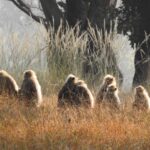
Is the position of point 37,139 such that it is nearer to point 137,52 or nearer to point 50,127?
point 50,127

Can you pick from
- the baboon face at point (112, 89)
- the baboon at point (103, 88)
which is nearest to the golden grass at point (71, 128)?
the baboon face at point (112, 89)

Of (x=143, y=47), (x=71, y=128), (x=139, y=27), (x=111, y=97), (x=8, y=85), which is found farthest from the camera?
(x=139, y=27)

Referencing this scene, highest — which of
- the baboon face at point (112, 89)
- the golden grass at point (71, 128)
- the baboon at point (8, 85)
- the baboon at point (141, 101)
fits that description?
the baboon at point (8, 85)

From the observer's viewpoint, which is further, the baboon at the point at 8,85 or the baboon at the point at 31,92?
the baboon at the point at 8,85

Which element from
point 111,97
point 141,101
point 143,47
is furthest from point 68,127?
point 143,47

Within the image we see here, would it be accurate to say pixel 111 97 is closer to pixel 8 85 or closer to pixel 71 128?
pixel 8 85

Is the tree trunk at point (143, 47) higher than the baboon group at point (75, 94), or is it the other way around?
the tree trunk at point (143, 47)

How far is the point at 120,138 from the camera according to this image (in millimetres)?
→ 8477

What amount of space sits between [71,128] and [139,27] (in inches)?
298

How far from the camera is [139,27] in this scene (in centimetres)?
1603

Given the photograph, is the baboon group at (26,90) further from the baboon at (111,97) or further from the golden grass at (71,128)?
the baboon at (111,97)

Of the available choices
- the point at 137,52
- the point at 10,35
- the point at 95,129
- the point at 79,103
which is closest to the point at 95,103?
the point at 79,103

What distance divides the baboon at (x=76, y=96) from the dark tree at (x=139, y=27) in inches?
192

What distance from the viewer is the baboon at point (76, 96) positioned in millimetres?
10359
